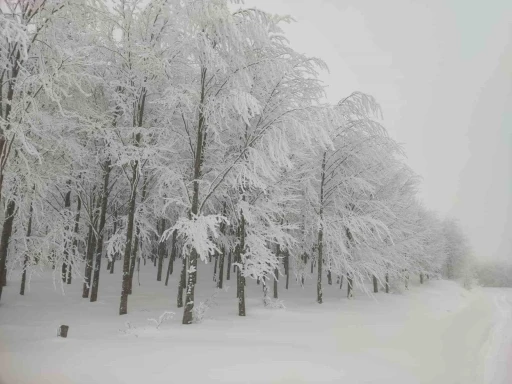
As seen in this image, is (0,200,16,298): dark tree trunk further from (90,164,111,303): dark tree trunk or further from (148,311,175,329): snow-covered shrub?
(148,311,175,329): snow-covered shrub

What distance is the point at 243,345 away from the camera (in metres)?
6.78

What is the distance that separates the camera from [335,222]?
560 inches

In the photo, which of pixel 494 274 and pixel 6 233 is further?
→ pixel 494 274

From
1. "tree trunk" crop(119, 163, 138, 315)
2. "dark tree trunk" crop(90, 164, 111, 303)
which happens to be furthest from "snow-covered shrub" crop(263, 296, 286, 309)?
"dark tree trunk" crop(90, 164, 111, 303)

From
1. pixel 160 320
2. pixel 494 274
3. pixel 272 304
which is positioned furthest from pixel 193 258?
pixel 494 274

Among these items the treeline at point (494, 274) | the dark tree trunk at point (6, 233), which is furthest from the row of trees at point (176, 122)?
the treeline at point (494, 274)

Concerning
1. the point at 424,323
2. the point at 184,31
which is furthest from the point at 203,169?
the point at 424,323

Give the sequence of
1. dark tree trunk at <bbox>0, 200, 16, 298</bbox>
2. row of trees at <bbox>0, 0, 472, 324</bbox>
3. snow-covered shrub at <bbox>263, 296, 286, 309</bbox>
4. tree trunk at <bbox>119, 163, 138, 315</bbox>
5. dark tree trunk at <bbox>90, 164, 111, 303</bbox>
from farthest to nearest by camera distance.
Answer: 1. dark tree trunk at <bbox>90, 164, 111, 303</bbox>
2. snow-covered shrub at <bbox>263, 296, 286, 309</bbox>
3. tree trunk at <bbox>119, 163, 138, 315</bbox>
4. dark tree trunk at <bbox>0, 200, 16, 298</bbox>
5. row of trees at <bbox>0, 0, 472, 324</bbox>

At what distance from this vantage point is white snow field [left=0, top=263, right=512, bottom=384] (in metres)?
5.13

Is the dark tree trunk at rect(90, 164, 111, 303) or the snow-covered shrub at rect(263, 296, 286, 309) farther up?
the dark tree trunk at rect(90, 164, 111, 303)

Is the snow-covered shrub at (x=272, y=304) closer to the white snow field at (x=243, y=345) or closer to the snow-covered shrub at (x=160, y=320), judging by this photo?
the white snow field at (x=243, y=345)

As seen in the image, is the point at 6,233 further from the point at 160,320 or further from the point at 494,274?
the point at 494,274

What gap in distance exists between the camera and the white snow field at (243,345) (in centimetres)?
513

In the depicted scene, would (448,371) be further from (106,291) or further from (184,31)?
(106,291)
